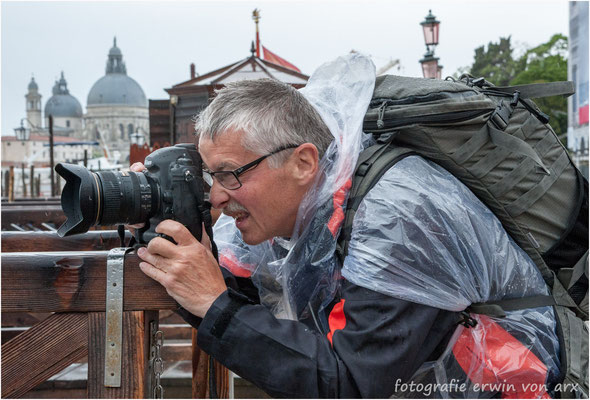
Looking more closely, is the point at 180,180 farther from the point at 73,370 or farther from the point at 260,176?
the point at 73,370

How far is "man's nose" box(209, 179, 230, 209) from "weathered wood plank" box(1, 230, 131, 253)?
2.01 feet

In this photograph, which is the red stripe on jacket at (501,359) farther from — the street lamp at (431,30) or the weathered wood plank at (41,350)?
the street lamp at (431,30)

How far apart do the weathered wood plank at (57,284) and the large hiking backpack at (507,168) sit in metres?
0.74

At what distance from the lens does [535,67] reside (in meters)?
41.8

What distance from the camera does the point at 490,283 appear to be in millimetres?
2068

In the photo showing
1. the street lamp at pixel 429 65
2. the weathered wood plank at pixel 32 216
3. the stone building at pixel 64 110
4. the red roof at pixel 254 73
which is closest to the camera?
the weathered wood plank at pixel 32 216

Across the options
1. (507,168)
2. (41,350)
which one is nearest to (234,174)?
(41,350)

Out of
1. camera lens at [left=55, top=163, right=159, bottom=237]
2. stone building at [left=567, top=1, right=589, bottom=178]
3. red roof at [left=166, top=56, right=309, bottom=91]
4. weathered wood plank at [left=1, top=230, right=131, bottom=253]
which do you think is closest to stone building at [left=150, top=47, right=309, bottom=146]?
red roof at [left=166, top=56, right=309, bottom=91]

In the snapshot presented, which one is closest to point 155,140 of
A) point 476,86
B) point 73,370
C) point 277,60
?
point 277,60

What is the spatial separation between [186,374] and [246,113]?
13.3ft

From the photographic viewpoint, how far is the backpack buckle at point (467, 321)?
2027 millimetres

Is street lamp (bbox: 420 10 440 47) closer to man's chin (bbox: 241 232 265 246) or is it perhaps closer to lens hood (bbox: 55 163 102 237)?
man's chin (bbox: 241 232 265 246)

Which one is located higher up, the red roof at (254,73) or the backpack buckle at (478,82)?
the red roof at (254,73)

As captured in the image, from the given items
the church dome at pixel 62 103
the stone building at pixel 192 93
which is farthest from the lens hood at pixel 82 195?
the church dome at pixel 62 103
